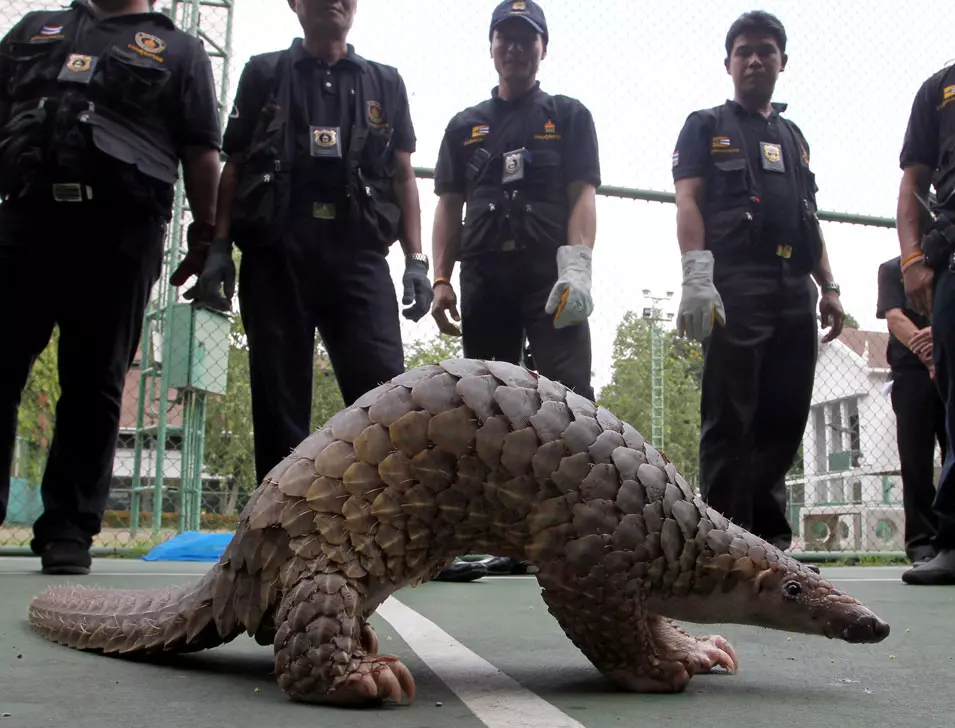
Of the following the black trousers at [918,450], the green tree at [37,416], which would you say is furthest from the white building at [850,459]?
the green tree at [37,416]

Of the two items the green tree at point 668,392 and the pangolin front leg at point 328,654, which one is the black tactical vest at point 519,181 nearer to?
the pangolin front leg at point 328,654

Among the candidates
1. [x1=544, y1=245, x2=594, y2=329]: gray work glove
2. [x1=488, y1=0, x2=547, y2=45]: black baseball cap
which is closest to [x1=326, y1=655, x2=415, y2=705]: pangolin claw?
[x1=544, y1=245, x2=594, y2=329]: gray work glove

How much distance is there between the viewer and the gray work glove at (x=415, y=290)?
3941 mm

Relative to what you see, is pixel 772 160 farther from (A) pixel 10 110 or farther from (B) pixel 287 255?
(A) pixel 10 110

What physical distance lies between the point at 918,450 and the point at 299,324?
4.01m

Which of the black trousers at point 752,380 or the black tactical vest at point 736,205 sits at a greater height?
the black tactical vest at point 736,205

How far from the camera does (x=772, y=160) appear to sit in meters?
4.62

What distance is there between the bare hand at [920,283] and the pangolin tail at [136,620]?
3750mm

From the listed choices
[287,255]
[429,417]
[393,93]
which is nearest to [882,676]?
[429,417]

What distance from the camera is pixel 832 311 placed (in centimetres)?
492

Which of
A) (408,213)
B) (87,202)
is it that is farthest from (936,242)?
(87,202)

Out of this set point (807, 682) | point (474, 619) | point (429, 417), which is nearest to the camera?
point (429, 417)

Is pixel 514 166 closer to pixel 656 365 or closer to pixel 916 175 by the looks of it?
pixel 916 175

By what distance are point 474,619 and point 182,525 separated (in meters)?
4.97
